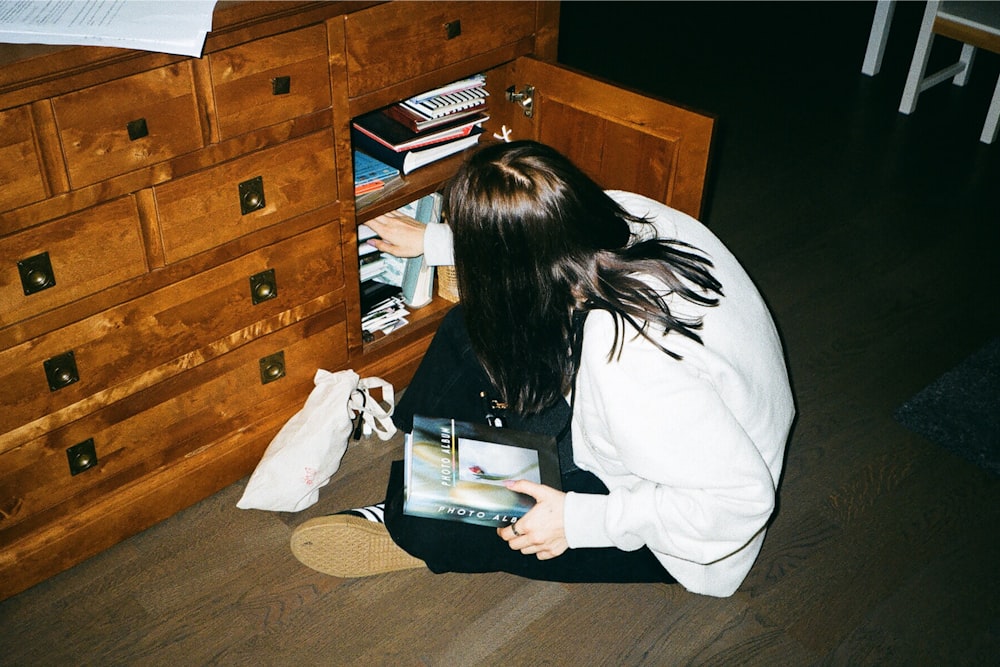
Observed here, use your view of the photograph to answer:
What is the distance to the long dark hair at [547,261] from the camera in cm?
128

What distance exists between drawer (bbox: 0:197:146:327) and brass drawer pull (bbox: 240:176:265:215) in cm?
18

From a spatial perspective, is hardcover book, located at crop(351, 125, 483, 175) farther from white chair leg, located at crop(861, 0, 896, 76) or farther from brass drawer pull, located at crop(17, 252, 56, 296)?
white chair leg, located at crop(861, 0, 896, 76)

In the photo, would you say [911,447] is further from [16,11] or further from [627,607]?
[16,11]

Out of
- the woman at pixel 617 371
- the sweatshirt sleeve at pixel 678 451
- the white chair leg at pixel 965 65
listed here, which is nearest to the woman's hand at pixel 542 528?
the woman at pixel 617 371

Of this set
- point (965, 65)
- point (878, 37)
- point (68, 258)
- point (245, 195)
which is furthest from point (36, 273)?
point (965, 65)

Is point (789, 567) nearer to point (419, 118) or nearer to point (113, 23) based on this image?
point (419, 118)

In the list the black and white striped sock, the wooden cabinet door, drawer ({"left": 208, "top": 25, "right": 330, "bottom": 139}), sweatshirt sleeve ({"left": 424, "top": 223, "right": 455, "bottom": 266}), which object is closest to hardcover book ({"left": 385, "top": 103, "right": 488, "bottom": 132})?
the wooden cabinet door

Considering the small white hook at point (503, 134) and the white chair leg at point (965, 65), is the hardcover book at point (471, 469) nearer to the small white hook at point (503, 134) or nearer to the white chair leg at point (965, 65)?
the small white hook at point (503, 134)

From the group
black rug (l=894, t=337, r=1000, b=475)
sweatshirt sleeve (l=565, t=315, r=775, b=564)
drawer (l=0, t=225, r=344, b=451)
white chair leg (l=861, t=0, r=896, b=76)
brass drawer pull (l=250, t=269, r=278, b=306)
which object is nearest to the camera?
sweatshirt sleeve (l=565, t=315, r=775, b=564)

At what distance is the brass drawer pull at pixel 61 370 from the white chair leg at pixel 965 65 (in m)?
3.23

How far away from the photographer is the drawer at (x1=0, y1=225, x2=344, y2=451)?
1463 millimetres

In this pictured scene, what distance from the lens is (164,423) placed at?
1693 millimetres

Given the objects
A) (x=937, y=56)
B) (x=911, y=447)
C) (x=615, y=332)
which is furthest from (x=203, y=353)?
(x=937, y=56)

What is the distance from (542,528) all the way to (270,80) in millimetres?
797
